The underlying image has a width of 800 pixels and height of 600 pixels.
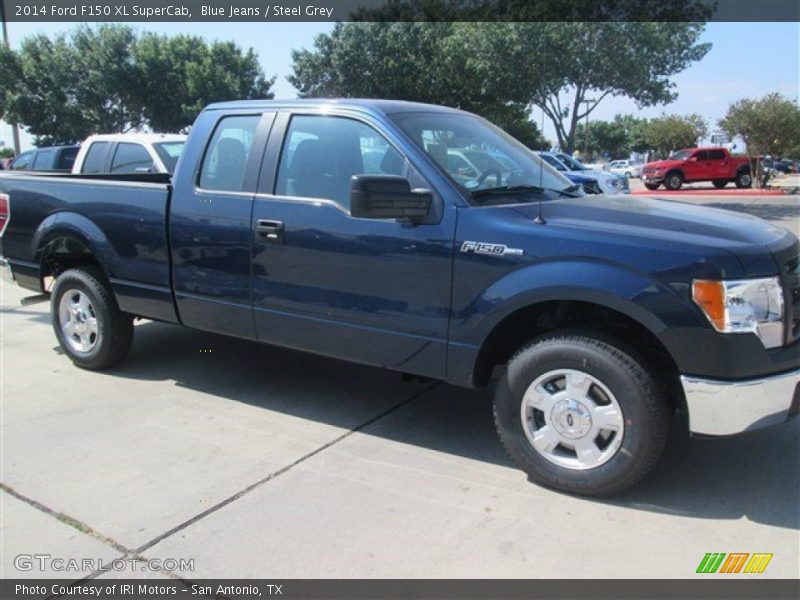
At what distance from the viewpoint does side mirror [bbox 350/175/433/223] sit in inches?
126

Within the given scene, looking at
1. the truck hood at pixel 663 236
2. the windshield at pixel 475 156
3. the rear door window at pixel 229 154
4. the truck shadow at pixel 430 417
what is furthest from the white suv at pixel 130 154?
the truck hood at pixel 663 236

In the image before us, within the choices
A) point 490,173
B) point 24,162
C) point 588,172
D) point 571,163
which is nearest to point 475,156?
point 490,173

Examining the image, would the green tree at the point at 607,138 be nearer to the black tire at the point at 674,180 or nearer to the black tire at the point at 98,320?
the black tire at the point at 674,180

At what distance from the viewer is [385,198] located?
10.6 feet

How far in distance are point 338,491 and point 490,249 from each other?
56.7 inches

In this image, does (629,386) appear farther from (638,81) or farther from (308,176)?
(638,81)

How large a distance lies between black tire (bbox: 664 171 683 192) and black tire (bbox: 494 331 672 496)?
28814 mm

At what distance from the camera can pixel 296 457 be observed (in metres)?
3.73

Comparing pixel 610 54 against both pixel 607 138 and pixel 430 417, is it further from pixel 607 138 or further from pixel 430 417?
pixel 607 138

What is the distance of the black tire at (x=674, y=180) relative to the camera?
2927 centimetres

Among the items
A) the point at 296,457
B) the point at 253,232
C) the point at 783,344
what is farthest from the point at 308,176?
the point at 783,344

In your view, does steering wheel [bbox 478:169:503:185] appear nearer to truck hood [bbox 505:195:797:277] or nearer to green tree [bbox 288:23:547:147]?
truck hood [bbox 505:195:797:277]

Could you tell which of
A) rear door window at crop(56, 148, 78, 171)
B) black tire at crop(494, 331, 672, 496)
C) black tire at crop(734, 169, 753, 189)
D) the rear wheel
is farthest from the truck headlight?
the rear wheel

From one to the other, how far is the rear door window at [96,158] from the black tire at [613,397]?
8.10 metres
